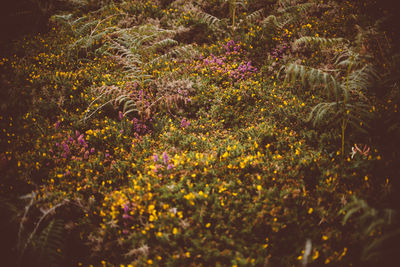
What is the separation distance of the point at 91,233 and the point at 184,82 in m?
4.39

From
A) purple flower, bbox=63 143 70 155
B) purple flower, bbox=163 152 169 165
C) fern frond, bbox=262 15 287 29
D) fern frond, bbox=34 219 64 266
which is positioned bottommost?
fern frond, bbox=34 219 64 266

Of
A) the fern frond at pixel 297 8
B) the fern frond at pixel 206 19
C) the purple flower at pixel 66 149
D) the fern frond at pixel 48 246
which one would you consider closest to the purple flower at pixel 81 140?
the purple flower at pixel 66 149

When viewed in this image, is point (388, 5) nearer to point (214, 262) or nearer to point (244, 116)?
point (244, 116)

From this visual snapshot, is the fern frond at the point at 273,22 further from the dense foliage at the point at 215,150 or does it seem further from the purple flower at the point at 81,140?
the purple flower at the point at 81,140

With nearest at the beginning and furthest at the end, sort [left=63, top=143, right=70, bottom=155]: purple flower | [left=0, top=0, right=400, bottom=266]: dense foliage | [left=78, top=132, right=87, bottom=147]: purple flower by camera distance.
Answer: [left=0, top=0, right=400, bottom=266]: dense foliage, [left=63, top=143, right=70, bottom=155]: purple flower, [left=78, top=132, right=87, bottom=147]: purple flower

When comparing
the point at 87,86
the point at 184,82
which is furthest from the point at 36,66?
the point at 184,82

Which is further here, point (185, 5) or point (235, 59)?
point (185, 5)

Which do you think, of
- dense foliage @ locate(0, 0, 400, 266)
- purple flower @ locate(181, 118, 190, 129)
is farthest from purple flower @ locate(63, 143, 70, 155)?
purple flower @ locate(181, 118, 190, 129)

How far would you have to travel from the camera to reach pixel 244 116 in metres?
5.86

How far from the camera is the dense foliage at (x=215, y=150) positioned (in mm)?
3584

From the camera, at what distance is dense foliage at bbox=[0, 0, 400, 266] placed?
3584 mm

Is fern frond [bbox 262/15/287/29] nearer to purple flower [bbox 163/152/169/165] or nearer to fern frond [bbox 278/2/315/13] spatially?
fern frond [bbox 278/2/315/13]

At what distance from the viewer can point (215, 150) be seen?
5.03 m

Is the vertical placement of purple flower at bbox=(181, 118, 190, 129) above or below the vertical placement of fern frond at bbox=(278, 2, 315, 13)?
below
